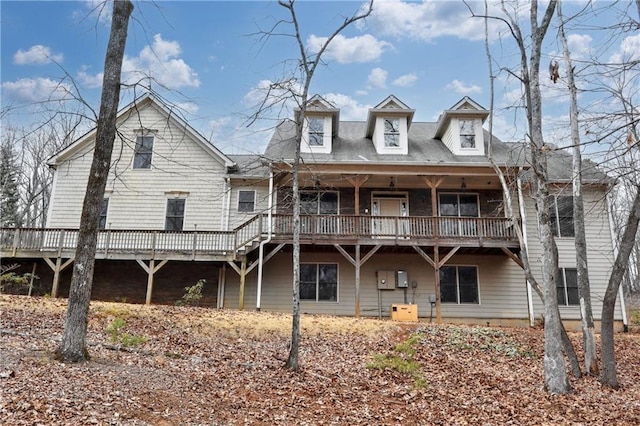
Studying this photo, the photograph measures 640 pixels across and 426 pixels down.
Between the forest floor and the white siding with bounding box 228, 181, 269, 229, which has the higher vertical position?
the white siding with bounding box 228, 181, 269, 229

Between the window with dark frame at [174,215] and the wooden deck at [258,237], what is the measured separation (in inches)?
44.0

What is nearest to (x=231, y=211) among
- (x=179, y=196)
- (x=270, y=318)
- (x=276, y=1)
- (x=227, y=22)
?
(x=179, y=196)

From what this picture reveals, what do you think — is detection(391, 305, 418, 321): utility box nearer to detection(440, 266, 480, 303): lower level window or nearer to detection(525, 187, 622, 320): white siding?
detection(440, 266, 480, 303): lower level window

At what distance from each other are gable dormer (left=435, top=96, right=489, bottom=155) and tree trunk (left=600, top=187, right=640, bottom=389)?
9364 mm

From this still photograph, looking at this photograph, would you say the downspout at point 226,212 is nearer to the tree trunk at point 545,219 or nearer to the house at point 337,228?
the house at point 337,228

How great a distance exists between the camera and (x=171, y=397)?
5770 millimetres

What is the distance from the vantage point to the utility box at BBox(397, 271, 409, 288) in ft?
52.0

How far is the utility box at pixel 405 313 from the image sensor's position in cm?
1430

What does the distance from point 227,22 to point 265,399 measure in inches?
358

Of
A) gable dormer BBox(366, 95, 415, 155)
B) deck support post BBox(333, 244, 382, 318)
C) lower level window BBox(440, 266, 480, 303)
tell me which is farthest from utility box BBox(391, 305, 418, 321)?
gable dormer BBox(366, 95, 415, 155)

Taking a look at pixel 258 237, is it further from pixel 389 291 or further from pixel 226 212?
pixel 389 291

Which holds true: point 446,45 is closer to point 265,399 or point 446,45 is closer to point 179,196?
point 179,196

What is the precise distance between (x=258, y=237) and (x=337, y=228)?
277 cm

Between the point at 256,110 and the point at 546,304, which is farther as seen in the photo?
the point at 256,110
